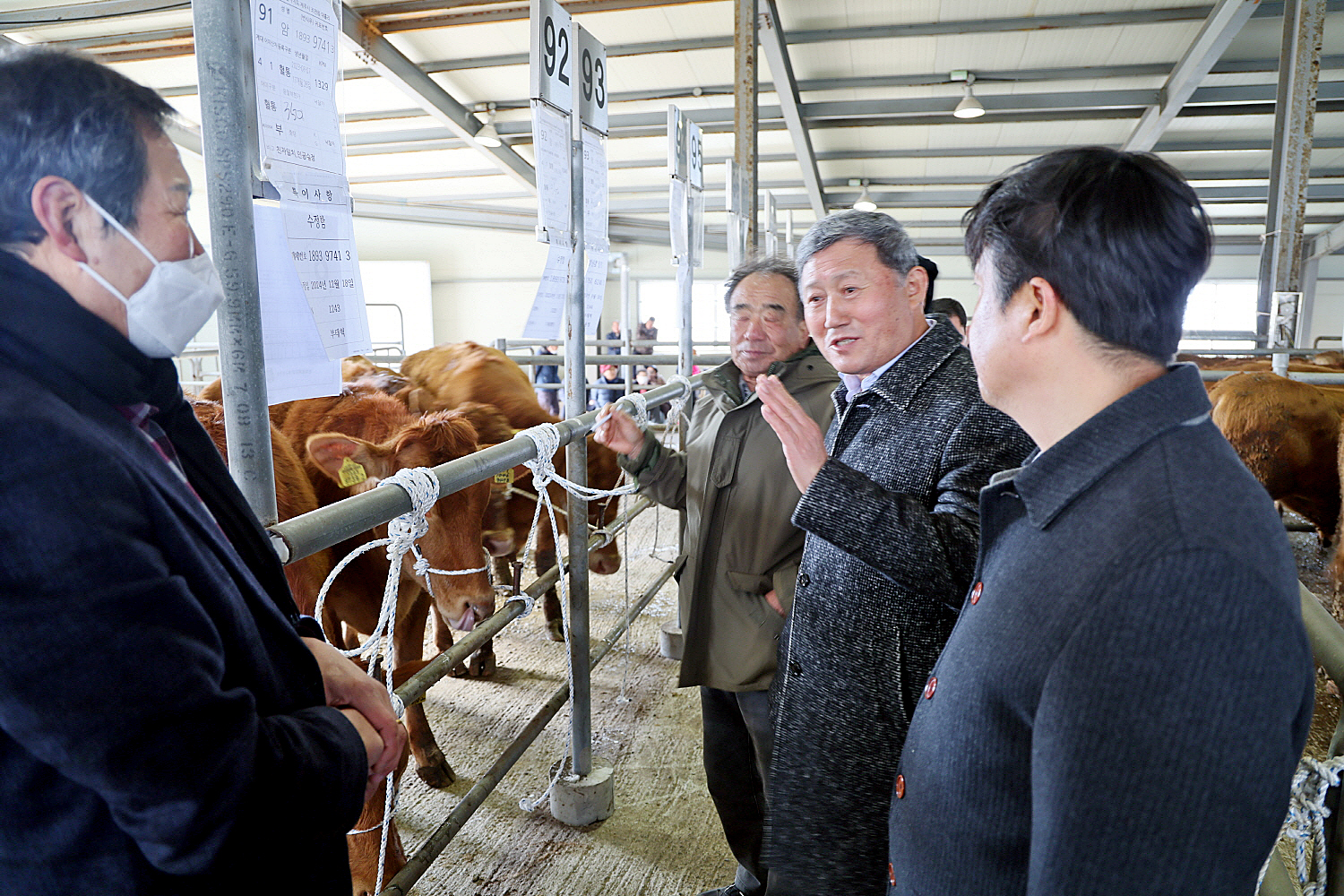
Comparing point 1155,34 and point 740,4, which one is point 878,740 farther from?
point 1155,34

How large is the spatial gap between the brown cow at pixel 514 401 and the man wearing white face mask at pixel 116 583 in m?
2.88

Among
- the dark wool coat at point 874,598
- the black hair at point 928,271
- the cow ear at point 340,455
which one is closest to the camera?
the dark wool coat at point 874,598

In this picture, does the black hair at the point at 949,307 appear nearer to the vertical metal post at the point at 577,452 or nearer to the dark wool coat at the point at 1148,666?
the vertical metal post at the point at 577,452

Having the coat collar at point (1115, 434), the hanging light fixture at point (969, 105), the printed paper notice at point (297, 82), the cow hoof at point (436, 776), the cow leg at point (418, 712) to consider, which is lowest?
the cow hoof at point (436, 776)

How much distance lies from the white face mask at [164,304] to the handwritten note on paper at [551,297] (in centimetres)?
117

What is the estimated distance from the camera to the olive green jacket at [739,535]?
212 centimetres

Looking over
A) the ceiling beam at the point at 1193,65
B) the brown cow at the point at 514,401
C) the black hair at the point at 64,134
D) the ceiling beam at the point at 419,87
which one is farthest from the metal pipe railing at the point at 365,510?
the ceiling beam at the point at 1193,65

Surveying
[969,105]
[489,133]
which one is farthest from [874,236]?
[489,133]

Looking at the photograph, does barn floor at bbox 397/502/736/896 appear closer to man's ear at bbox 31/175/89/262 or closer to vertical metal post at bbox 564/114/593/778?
vertical metal post at bbox 564/114/593/778

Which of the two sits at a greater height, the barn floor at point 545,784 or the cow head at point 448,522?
the cow head at point 448,522

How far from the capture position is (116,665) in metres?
0.62

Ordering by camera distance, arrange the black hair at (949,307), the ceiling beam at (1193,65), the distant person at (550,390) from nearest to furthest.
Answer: the black hair at (949,307) → the ceiling beam at (1193,65) → the distant person at (550,390)

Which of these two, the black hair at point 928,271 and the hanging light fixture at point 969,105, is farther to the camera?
the hanging light fixture at point 969,105

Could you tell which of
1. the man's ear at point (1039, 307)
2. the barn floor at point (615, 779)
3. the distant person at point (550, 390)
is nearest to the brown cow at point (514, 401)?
the barn floor at point (615, 779)
